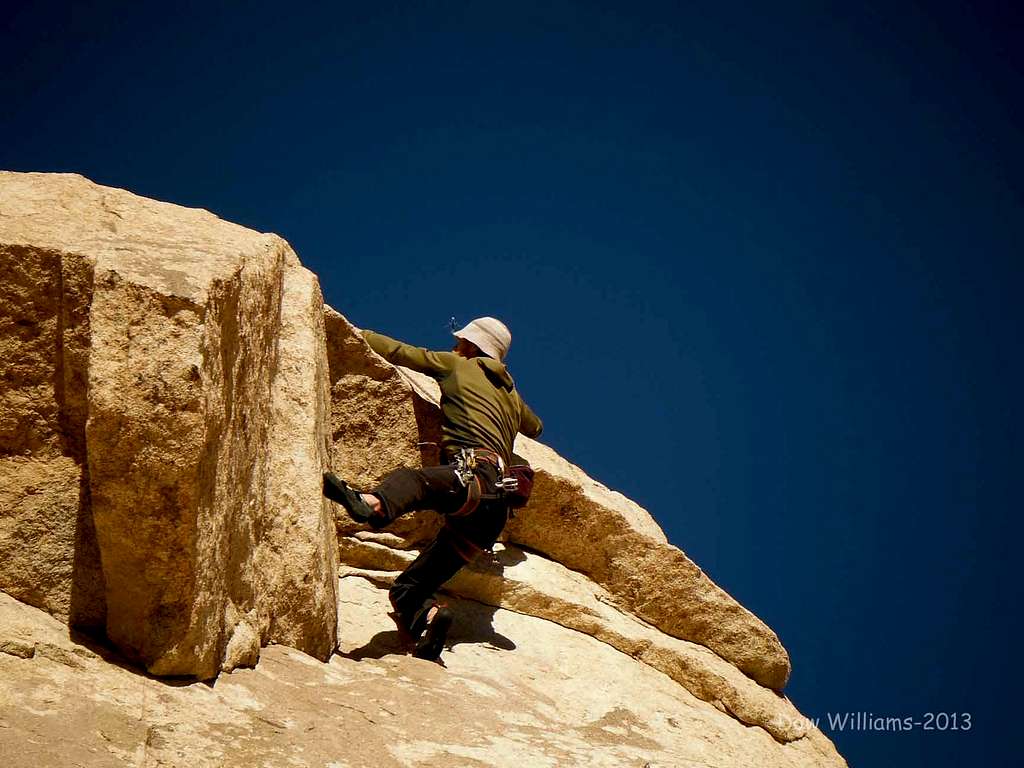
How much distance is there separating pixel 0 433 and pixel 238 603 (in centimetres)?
153

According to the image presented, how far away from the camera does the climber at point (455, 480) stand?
22.3ft

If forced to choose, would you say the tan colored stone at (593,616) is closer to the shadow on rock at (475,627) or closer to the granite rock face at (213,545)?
the shadow on rock at (475,627)

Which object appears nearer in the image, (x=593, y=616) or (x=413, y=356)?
(x=413, y=356)

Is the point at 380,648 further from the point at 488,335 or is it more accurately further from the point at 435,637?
the point at 488,335

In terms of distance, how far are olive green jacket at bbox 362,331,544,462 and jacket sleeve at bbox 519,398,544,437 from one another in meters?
0.41

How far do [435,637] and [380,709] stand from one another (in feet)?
4.74

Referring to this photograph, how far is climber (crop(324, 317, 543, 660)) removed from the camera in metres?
6.80

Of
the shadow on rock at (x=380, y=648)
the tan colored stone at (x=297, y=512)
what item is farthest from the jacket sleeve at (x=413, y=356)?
the shadow on rock at (x=380, y=648)

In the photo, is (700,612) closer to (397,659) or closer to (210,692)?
(397,659)

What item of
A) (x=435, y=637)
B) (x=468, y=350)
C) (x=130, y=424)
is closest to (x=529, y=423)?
(x=468, y=350)

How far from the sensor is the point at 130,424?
4539 millimetres

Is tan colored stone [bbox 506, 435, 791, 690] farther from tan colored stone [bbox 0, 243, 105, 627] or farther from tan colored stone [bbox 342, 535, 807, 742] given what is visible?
tan colored stone [bbox 0, 243, 105, 627]

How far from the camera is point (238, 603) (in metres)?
5.61

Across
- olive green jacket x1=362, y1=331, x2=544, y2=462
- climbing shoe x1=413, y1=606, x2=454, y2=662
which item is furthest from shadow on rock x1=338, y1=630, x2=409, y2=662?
olive green jacket x1=362, y1=331, x2=544, y2=462
